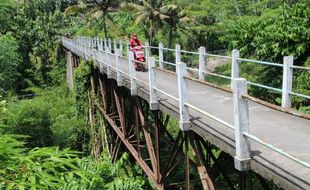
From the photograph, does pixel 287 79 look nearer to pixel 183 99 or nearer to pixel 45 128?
pixel 183 99

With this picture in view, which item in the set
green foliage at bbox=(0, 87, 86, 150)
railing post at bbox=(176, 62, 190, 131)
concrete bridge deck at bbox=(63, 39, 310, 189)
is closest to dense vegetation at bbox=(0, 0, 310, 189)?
green foliage at bbox=(0, 87, 86, 150)

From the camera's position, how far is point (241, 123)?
14.1 feet

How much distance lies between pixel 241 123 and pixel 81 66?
16.0 metres

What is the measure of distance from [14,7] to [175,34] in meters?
19.9

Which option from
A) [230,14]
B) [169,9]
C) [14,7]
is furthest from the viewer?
[14,7]

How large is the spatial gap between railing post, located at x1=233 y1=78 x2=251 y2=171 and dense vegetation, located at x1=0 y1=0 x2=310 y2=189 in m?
1.61

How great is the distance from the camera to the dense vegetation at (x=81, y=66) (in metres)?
3.87

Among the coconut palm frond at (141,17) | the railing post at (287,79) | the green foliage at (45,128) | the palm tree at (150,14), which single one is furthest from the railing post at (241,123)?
the coconut palm frond at (141,17)

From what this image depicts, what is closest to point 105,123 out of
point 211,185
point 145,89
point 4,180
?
point 145,89

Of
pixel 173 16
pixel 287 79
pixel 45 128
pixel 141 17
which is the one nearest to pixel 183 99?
pixel 287 79

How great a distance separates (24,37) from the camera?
151 ft

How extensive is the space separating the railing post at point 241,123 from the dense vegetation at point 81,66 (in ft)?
5.29

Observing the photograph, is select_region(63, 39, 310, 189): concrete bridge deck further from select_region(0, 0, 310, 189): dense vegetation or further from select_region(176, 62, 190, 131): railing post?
select_region(0, 0, 310, 189): dense vegetation

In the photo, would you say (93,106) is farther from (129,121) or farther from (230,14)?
(230,14)
